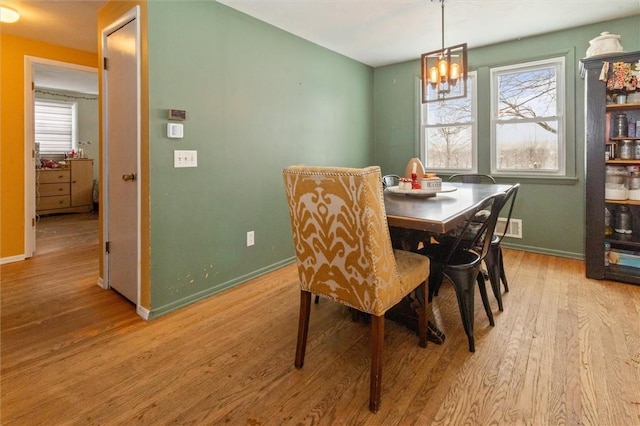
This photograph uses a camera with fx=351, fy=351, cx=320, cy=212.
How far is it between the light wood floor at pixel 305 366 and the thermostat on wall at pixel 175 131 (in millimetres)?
1236

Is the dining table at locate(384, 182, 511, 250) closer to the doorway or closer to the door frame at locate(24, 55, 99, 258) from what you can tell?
the doorway

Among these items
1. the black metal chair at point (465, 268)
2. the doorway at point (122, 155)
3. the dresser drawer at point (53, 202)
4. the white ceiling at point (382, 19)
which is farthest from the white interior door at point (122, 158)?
the dresser drawer at point (53, 202)

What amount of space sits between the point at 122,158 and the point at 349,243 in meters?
2.02

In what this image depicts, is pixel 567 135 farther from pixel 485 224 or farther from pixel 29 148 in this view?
pixel 29 148

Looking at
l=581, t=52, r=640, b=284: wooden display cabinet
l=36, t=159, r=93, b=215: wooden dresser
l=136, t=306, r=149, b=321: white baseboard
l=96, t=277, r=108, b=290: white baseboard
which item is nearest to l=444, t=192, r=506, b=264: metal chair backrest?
l=581, t=52, r=640, b=284: wooden display cabinet

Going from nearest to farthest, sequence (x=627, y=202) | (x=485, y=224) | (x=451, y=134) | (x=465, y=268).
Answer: (x=465, y=268) < (x=485, y=224) < (x=627, y=202) < (x=451, y=134)

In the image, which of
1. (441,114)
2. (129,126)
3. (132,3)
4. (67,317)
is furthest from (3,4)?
(441,114)

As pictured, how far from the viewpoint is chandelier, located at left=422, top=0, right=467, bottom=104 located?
7.83 feet

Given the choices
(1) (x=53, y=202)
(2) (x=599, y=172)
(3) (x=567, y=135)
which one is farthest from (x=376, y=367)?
(1) (x=53, y=202)

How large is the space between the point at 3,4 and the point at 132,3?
1402 millimetres

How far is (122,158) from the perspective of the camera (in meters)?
2.61

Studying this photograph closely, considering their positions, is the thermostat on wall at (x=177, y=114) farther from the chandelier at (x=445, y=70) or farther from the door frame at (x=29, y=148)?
the door frame at (x=29, y=148)

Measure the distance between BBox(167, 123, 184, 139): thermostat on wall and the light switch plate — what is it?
0.11 metres

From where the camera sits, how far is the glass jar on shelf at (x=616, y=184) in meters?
3.00
